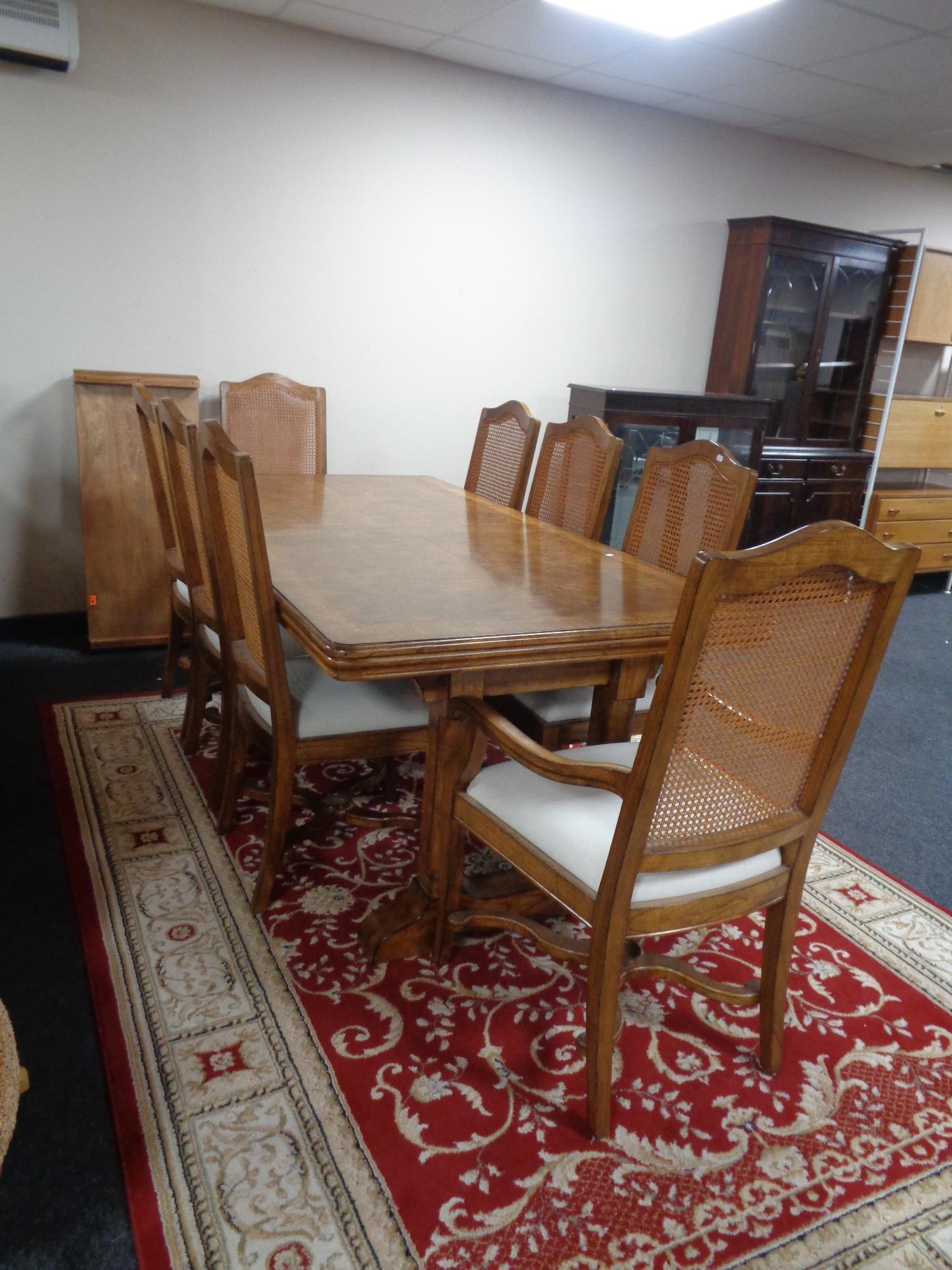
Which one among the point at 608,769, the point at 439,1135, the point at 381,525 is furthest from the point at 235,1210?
the point at 381,525

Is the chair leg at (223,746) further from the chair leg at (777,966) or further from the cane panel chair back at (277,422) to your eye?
the cane panel chair back at (277,422)

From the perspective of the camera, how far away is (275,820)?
1859 mm

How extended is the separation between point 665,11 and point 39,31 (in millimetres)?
2027

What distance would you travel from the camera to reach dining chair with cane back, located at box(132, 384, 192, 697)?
2523 millimetres

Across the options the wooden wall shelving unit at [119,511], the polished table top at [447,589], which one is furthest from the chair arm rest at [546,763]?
the wooden wall shelving unit at [119,511]

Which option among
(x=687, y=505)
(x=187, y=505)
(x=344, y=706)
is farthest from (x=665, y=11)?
(x=344, y=706)

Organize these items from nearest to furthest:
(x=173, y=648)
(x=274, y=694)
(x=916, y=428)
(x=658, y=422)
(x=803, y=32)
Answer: (x=274, y=694) → (x=173, y=648) → (x=803, y=32) → (x=658, y=422) → (x=916, y=428)

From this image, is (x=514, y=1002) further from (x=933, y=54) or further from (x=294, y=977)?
(x=933, y=54)

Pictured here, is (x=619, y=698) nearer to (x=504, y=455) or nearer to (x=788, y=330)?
(x=504, y=455)

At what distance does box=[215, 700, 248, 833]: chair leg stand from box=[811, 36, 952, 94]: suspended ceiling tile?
316 cm

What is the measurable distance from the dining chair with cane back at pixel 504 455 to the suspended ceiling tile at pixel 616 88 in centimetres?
163

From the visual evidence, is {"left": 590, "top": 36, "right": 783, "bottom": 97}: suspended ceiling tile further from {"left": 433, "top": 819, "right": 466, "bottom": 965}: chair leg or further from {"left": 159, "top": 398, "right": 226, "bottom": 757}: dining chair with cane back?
{"left": 433, "top": 819, "right": 466, "bottom": 965}: chair leg

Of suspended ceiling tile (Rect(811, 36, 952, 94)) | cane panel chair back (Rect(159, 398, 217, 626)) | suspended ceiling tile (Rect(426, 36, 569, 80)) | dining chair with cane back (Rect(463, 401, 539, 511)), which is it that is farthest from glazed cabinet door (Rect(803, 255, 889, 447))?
cane panel chair back (Rect(159, 398, 217, 626))

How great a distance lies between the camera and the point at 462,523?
8.23 ft
